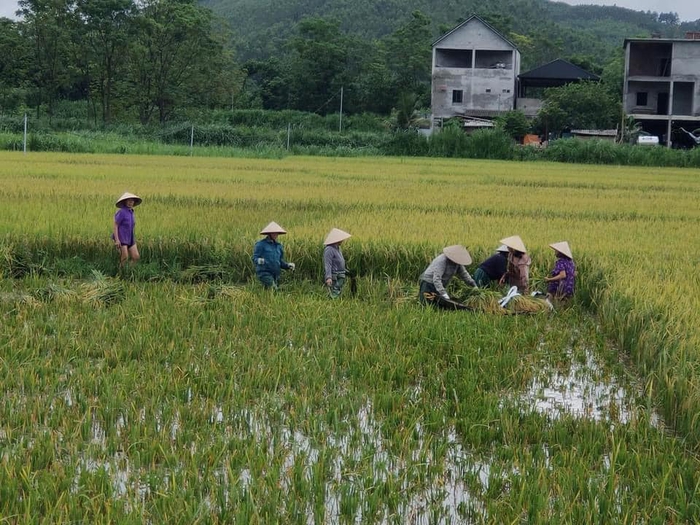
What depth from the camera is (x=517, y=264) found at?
6227 millimetres

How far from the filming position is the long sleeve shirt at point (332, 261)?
6.26 m

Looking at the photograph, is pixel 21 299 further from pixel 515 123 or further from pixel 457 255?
pixel 515 123

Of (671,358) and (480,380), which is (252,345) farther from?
(671,358)

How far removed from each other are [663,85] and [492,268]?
30.1m

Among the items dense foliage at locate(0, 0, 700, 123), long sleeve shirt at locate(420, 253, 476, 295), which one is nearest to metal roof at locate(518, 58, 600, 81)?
dense foliage at locate(0, 0, 700, 123)

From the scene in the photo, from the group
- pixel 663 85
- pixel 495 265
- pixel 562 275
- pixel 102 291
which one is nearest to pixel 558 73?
pixel 663 85

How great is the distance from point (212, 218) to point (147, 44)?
2912 cm

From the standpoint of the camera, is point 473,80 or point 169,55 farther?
point 169,55

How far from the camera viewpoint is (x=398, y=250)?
23.5 feet

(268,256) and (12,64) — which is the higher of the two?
(12,64)

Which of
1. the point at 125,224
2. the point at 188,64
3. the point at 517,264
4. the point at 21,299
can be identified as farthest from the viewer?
the point at 188,64

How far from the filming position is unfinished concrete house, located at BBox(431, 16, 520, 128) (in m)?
34.6

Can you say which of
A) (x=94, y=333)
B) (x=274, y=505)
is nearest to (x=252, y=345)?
(x=94, y=333)

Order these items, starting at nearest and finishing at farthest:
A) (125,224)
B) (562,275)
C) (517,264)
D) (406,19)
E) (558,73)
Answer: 1. (562,275)
2. (517,264)
3. (125,224)
4. (558,73)
5. (406,19)
